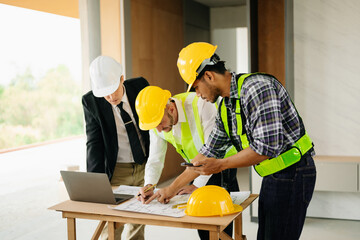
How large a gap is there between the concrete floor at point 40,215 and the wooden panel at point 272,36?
1.80 meters

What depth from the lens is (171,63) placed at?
731cm

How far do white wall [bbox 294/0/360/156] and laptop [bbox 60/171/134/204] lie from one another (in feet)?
8.61

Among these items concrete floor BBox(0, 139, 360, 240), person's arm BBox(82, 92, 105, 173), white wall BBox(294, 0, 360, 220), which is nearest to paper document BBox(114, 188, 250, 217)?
person's arm BBox(82, 92, 105, 173)

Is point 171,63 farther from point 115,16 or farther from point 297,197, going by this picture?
point 297,197

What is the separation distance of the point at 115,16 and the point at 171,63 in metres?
1.73

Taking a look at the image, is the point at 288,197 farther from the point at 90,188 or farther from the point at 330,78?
the point at 330,78

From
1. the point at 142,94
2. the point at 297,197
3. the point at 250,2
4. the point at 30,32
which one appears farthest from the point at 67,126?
the point at 297,197

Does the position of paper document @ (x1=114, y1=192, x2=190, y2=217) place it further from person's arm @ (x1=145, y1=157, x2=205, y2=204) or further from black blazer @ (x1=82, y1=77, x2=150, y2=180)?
black blazer @ (x1=82, y1=77, x2=150, y2=180)

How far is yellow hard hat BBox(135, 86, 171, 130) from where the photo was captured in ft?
9.16

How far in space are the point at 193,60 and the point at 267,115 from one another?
47 centimetres

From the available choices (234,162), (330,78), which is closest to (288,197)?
(234,162)

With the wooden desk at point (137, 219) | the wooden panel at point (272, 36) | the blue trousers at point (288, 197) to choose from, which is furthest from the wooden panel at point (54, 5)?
the blue trousers at point (288, 197)

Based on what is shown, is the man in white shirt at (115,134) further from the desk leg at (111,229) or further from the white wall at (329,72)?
the white wall at (329,72)

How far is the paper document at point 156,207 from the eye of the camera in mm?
2506
